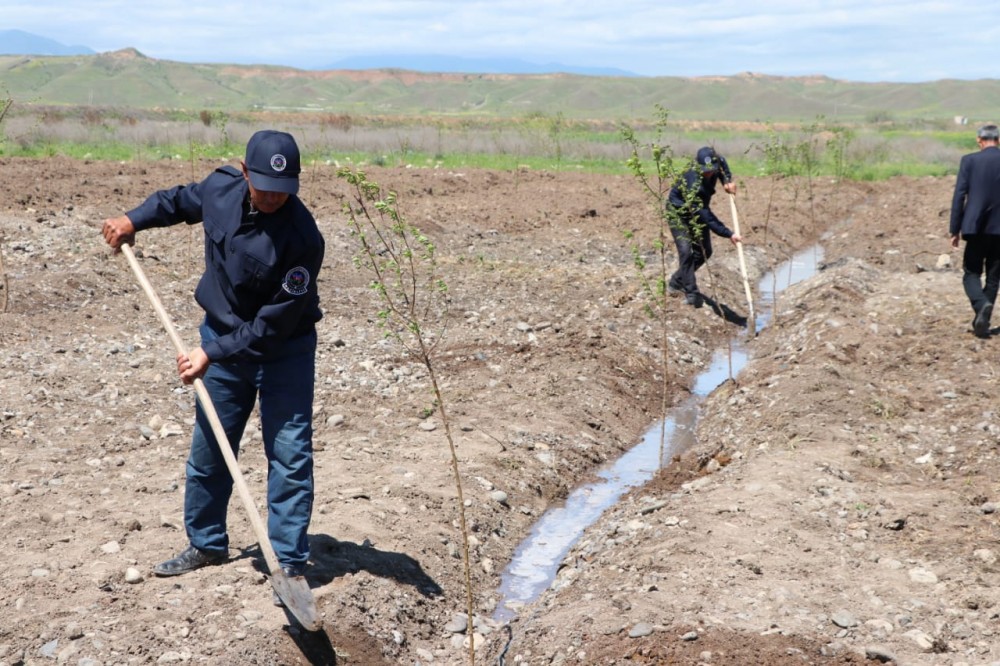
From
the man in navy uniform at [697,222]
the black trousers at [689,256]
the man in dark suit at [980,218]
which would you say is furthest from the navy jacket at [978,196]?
the black trousers at [689,256]

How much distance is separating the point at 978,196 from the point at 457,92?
177428 millimetres

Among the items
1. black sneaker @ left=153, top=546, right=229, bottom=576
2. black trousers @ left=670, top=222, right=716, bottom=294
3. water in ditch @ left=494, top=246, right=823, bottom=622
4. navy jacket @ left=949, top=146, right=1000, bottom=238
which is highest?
navy jacket @ left=949, top=146, right=1000, bottom=238

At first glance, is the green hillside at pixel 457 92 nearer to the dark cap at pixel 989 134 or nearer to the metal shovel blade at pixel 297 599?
the dark cap at pixel 989 134

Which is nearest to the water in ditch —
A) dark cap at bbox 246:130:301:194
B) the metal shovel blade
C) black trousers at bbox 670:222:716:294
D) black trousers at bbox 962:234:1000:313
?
black trousers at bbox 670:222:716:294

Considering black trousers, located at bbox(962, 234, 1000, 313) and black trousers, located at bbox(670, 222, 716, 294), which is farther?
black trousers, located at bbox(670, 222, 716, 294)

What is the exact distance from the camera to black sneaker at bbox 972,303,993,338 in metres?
10.5

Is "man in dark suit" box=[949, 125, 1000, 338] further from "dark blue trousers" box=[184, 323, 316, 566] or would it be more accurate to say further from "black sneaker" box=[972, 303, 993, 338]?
"dark blue trousers" box=[184, 323, 316, 566]

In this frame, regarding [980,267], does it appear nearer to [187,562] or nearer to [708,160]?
[708,160]

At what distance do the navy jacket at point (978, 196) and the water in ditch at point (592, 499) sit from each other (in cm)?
272

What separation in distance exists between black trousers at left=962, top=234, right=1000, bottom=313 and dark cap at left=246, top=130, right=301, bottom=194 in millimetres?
8092

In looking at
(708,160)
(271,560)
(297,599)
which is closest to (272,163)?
(271,560)

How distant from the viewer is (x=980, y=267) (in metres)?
10.6

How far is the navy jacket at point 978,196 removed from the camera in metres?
10.1

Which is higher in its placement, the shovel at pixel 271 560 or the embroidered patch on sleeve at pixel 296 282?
the embroidered patch on sleeve at pixel 296 282
